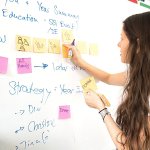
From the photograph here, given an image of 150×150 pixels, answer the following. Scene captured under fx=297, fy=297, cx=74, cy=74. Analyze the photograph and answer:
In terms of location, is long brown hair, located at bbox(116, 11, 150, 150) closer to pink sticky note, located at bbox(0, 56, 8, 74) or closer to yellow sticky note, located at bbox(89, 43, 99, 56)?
yellow sticky note, located at bbox(89, 43, 99, 56)

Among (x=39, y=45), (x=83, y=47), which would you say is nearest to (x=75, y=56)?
(x=83, y=47)

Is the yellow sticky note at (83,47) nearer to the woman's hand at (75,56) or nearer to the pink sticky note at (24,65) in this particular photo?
the woman's hand at (75,56)

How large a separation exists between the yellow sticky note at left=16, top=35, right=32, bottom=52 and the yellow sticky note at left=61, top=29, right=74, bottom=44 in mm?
182

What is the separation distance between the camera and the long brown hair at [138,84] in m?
1.09

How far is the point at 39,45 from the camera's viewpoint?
118 cm

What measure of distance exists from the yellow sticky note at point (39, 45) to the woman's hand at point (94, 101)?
0.28m

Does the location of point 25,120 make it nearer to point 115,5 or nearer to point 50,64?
point 50,64

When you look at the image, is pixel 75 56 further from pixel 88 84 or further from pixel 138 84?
pixel 138 84

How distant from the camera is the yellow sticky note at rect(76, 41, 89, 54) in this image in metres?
1.35

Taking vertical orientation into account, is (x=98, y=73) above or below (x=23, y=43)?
below

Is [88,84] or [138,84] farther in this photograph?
[88,84]

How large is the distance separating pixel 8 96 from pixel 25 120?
0.40 ft

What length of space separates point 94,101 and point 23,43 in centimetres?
38

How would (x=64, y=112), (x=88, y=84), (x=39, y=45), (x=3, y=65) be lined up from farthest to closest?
(x=88, y=84) < (x=64, y=112) < (x=39, y=45) < (x=3, y=65)
